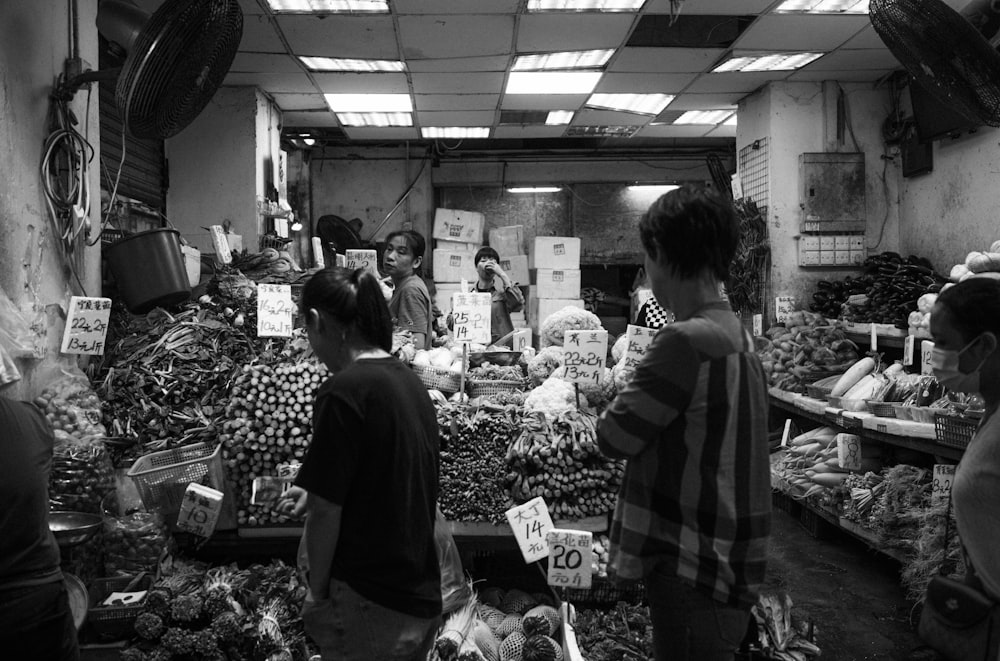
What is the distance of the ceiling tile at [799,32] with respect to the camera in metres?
6.01

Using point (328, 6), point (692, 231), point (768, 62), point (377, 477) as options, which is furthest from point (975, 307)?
point (768, 62)

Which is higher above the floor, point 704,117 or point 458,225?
point 704,117

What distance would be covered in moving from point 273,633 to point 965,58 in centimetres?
428

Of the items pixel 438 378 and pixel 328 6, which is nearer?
pixel 438 378

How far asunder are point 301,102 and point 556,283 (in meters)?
4.14

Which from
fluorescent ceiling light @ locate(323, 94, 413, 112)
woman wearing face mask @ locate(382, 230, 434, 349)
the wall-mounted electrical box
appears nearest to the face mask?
woman wearing face mask @ locate(382, 230, 434, 349)

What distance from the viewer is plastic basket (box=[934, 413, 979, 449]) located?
379 centimetres

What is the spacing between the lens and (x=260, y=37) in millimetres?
6293

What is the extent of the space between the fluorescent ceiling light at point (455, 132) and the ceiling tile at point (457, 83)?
1.87 m

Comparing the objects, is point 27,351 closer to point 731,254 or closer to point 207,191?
point 731,254

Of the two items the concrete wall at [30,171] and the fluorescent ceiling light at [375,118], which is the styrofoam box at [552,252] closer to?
the fluorescent ceiling light at [375,118]

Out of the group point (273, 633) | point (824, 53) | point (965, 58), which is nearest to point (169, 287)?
point (273, 633)

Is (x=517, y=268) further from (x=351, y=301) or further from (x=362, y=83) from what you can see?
(x=351, y=301)

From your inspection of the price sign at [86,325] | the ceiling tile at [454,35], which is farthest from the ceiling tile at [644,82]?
the price sign at [86,325]
